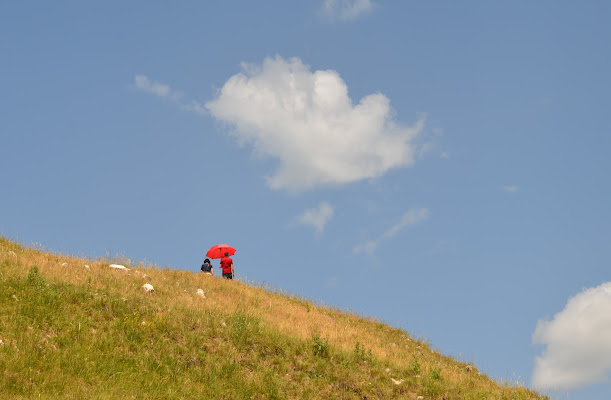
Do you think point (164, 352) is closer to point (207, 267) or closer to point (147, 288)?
point (147, 288)

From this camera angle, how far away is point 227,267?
24.9 meters

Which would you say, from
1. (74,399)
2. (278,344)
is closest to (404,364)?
(278,344)

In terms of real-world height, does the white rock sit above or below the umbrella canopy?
below

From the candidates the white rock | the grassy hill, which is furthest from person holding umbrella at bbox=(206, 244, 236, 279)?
the white rock

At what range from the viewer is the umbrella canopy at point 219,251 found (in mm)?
26250

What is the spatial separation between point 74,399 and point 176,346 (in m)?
3.25

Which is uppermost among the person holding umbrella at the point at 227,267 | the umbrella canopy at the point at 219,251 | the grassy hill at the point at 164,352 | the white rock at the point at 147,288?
the umbrella canopy at the point at 219,251

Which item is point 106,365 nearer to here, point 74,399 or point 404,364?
point 74,399

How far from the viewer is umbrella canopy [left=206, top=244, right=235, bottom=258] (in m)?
26.2

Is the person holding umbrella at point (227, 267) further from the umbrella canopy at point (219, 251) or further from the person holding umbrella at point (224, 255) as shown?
the umbrella canopy at point (219, 251)

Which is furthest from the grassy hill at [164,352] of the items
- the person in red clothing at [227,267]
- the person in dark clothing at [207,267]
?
the person in dark clothing at [207,267]

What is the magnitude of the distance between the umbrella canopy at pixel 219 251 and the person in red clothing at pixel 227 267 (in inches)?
42.2

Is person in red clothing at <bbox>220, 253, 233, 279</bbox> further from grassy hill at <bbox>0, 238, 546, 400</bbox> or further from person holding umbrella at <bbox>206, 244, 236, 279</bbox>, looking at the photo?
grassy hill at <bbox>0, 238, 546, 400</bbox>

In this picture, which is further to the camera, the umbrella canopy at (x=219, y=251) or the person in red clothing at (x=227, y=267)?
the umbrella canopy at (x=219, y=251)
